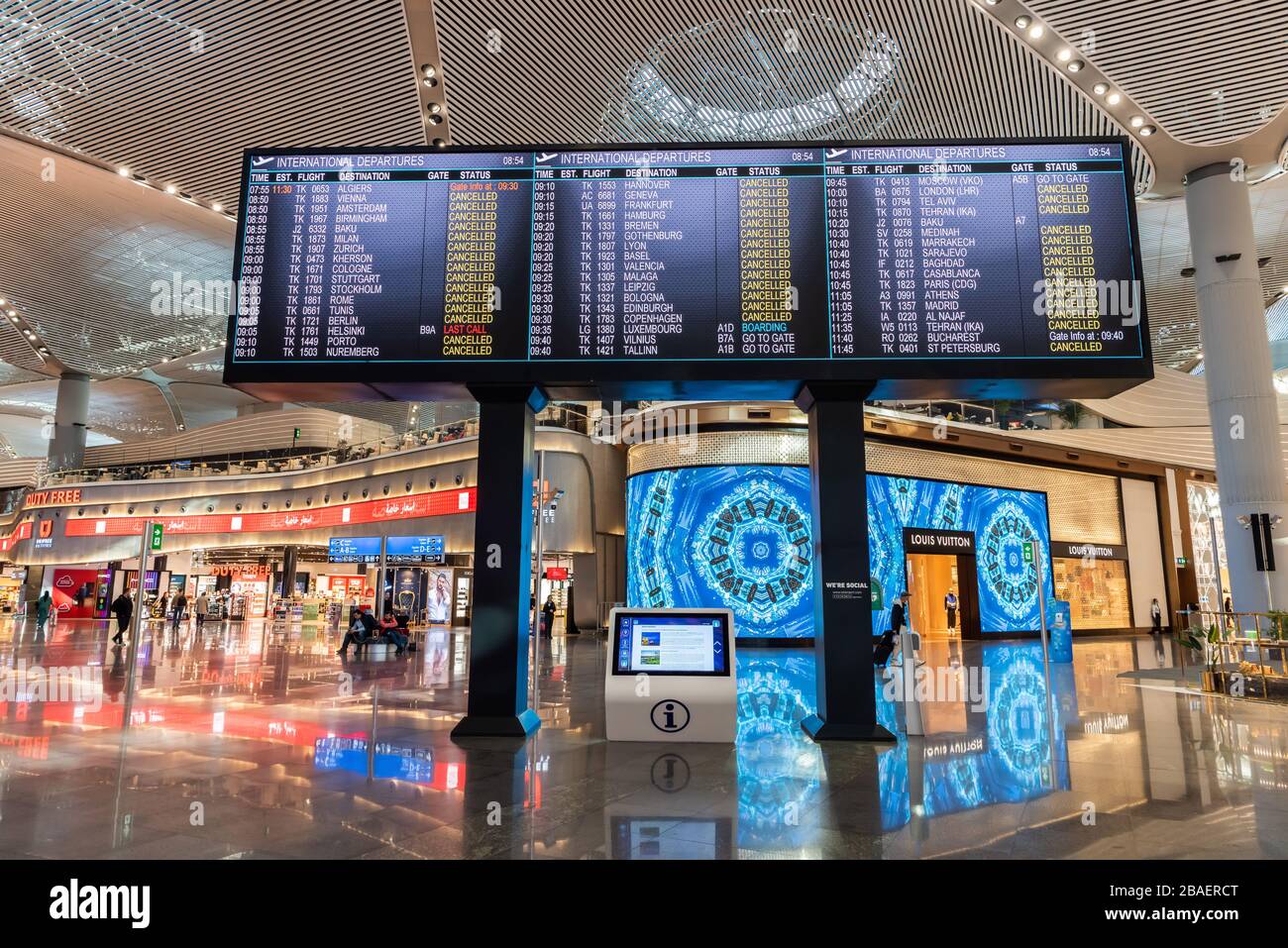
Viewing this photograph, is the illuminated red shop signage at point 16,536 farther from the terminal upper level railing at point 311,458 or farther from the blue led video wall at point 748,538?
the blue led video wall at point 748,538

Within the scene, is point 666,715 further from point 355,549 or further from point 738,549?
point 355,549

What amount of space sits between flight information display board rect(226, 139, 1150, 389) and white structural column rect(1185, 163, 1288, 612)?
813cm

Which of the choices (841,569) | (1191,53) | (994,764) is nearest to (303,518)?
(841,569)

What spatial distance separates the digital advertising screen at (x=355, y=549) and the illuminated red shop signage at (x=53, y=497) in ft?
62.9

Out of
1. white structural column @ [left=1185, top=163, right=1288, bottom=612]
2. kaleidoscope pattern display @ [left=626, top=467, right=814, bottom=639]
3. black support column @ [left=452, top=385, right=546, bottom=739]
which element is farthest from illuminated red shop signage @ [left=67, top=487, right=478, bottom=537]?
white structural column @ [left=1185, top=163, right=1288, bottom=612]

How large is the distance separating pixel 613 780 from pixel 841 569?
3.17 metres

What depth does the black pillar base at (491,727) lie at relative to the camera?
717 cm

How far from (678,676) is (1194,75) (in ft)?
43.1

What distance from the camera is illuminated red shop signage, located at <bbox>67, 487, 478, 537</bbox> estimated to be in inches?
1073

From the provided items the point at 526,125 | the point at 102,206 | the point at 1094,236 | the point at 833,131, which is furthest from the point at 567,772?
the point at 102,206

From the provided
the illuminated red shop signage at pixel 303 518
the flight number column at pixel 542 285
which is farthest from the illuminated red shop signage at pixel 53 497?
the flight number column at pixel 542 285

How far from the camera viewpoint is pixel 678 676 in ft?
24.0
